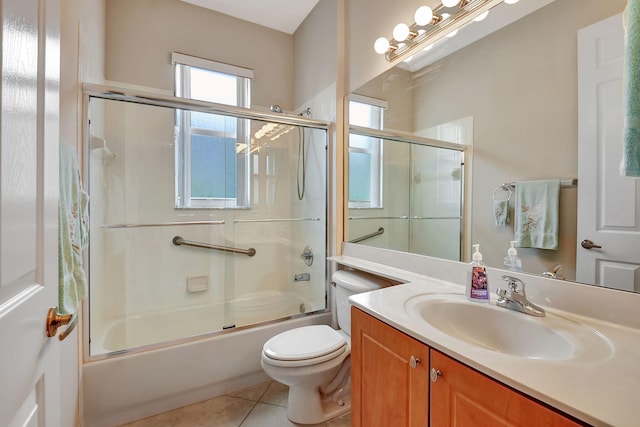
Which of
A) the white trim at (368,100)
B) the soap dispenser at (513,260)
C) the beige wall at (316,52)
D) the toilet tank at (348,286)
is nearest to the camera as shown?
the soap dispenser at (513,260)

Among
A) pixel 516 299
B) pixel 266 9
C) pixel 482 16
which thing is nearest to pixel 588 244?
pixel 516 299

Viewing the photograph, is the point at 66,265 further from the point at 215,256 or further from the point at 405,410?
the point at 215,256

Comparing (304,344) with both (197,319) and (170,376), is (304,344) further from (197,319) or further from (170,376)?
(197,319)

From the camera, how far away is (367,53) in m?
1.86

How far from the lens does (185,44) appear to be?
2.33 metres

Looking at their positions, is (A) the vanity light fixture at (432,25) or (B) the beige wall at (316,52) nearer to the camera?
(A) the vanity light fixture at (432,25)

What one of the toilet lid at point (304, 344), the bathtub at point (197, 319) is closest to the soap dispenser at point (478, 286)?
the toilet lid at point (304, 344)

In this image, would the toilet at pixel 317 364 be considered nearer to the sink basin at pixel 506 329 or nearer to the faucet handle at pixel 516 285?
the sink basin at pixel 506 329

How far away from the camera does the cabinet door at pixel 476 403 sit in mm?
548

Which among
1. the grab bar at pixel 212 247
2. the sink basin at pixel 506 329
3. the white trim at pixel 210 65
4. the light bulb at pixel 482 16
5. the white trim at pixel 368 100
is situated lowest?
the sink basin at pixel 506 329

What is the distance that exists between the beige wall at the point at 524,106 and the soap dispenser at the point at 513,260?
0.02 m

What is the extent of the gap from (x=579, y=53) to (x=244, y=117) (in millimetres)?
1752

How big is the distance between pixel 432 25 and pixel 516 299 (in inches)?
51.2

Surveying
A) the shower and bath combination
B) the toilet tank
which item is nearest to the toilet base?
the toilet tank
